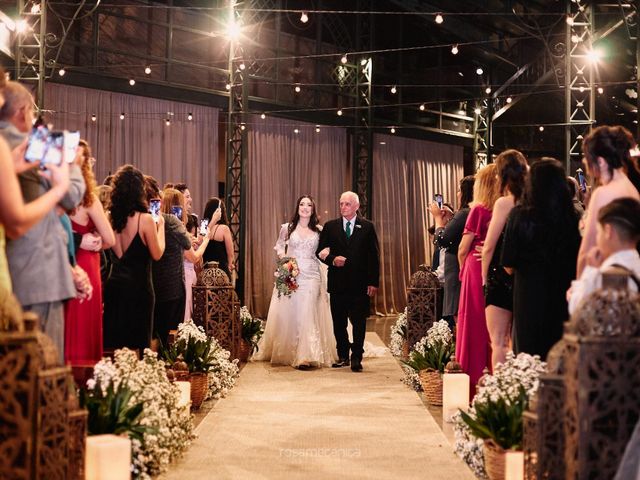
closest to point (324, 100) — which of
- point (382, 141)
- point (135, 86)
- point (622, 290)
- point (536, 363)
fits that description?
point (382, 141)

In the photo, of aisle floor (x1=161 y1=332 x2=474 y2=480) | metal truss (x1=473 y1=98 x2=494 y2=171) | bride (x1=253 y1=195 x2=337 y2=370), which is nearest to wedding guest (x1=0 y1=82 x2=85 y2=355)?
aisle floor (x1=161 y1=332 x2=474 y2=480)

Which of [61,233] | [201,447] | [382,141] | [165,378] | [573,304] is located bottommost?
[201,447]

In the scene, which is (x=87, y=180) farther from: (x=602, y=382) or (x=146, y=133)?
(x=146, y=133)

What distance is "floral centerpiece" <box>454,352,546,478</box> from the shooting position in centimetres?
460

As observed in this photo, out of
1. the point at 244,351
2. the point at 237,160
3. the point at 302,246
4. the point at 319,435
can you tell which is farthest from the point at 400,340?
the point at 237,160

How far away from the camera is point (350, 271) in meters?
10.0

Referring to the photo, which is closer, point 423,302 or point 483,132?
point 423,302

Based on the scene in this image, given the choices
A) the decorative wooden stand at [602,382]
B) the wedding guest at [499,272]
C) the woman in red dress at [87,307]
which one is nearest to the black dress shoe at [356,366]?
the wedding guest at [499,272]

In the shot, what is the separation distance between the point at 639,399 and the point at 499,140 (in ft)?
65.2

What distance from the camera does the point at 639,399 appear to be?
334 centimetres

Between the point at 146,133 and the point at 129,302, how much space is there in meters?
9.89

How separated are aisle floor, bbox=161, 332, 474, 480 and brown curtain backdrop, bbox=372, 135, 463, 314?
33.8ft

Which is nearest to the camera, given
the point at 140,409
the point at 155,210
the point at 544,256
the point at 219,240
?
the point at 140,409

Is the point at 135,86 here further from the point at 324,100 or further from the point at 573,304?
the point at 573,304
